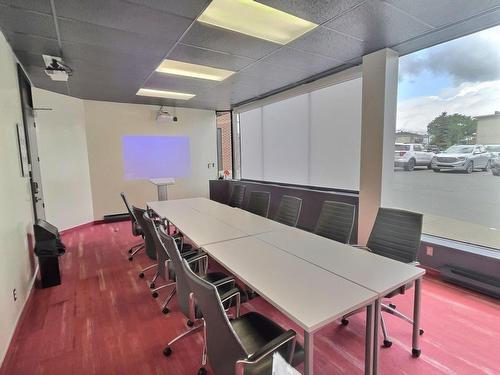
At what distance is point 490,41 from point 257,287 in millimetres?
3478

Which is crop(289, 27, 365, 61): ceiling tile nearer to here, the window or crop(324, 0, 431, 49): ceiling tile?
crop(324, 0, 431, 49): ceiling tile

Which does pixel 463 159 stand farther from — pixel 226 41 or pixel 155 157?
pixel 155 157

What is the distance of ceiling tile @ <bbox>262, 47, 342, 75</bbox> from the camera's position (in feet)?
10.9

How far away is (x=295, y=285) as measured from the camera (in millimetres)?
1559

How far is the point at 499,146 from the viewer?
2697 millimetres

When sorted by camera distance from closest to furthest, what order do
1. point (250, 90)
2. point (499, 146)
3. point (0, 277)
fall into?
point (0, 277) → point (499, 146) → point (250, 90)

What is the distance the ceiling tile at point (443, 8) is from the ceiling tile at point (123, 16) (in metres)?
1.95

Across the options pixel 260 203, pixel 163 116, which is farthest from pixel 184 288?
pixel 163 116

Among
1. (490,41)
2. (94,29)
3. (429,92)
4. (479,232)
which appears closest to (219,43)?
(94,29)

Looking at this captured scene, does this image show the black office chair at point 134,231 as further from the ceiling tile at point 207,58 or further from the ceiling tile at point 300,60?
the ceiling tile at point 300,60

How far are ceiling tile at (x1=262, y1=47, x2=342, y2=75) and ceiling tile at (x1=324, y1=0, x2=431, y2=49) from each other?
2.17 ft

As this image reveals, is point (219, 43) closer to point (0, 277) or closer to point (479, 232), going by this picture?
point (0, 277)

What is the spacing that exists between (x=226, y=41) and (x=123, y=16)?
1050mm

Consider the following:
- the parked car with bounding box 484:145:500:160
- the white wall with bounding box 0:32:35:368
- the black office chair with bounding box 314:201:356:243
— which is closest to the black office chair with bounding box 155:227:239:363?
the black office chair with bounding box 314:201:356:243
